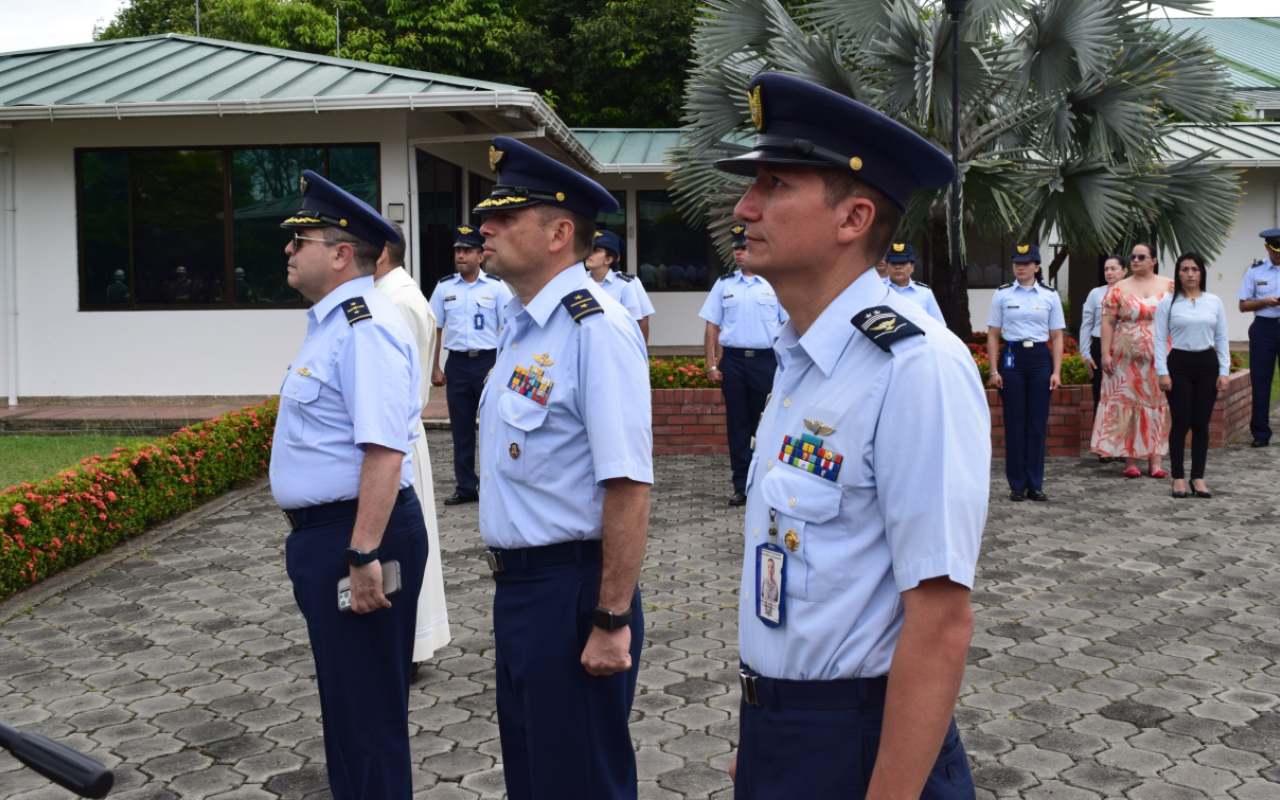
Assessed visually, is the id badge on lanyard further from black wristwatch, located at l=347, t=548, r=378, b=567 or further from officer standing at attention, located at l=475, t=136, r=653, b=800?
black wristwatch, located at l=347, t=548, r=378, b=567

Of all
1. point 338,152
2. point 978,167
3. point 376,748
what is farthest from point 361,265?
point 338,152

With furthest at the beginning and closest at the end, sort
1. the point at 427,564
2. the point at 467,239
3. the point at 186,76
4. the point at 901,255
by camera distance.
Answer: the point at 186,76 < the point at 467,239 < the point at 901,255 < the point at 427,564

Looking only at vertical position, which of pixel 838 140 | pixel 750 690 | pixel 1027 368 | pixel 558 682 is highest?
pixel 838 140

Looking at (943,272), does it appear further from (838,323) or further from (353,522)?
(838,323)

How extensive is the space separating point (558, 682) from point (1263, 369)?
10610mm

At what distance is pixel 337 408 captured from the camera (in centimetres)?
321

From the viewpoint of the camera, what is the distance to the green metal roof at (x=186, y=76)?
42.2ft

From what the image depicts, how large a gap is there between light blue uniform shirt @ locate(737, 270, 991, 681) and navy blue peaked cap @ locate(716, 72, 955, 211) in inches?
6.6

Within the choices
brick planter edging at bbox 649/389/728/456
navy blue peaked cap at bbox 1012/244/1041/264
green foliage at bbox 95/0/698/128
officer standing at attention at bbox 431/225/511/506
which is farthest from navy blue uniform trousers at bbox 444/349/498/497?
green foliage at bbox 95/0/698/128

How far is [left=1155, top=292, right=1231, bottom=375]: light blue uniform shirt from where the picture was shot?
8.65 metres

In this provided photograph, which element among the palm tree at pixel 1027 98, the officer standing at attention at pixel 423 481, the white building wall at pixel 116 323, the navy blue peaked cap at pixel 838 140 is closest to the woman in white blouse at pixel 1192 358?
the palm tree at pixel 1027 98

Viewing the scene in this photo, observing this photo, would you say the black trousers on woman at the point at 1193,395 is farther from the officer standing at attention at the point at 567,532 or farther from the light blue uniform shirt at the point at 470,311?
the officer standing at attention at the point at 567,532

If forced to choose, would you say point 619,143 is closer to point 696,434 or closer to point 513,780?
point 696,434

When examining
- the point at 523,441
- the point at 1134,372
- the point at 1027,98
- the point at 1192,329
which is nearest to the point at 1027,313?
the point at 1192,329
